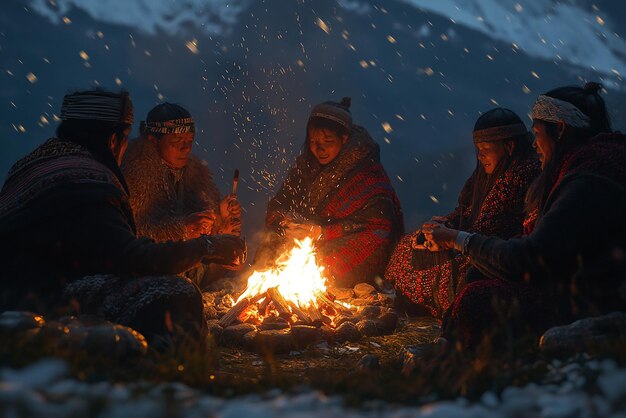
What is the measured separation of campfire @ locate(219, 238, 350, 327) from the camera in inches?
220

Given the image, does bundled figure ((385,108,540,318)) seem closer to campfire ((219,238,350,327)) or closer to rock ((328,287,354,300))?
rock ((328,287,354,300))

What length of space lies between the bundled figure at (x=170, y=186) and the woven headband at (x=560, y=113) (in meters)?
3.33

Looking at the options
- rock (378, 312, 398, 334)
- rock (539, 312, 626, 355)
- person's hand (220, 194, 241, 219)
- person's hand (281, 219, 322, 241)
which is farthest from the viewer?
person's hand (281, 219, 322, 241)

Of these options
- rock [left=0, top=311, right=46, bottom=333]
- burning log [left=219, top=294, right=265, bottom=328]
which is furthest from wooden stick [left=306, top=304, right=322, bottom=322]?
rock [left=0, top=311, right=46, bottom=333]

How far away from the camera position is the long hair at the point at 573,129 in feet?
12.9

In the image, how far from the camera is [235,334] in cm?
525

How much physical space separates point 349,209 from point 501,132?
8.62 feet

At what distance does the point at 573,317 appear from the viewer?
11.7ft

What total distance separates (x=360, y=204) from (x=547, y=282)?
422cm

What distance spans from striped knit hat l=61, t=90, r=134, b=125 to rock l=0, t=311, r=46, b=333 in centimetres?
165

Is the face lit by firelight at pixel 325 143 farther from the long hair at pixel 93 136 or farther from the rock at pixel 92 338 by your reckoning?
the rock at pixel 92 338

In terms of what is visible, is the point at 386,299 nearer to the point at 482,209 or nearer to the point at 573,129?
the point at 482,209

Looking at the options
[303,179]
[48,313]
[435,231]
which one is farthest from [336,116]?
[48,313]

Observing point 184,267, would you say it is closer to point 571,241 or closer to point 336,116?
point 571,241
